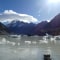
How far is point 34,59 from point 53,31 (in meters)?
70.6

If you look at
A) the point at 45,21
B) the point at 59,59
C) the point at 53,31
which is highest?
the point at 45,21

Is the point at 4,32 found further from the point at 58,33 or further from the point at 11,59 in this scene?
the point at 11,59

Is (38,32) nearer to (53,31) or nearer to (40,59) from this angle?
(53,31)

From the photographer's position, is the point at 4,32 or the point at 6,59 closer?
the point at 6,59

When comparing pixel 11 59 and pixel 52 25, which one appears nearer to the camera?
pixel 11 59

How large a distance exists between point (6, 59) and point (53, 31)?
71.2 m

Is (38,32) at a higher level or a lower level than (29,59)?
higher

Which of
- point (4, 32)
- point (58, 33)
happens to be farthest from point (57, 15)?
point (4, 32)

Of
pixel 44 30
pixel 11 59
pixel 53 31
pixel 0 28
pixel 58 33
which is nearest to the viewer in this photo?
pixel 11 59

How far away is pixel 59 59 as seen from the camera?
45.8ft

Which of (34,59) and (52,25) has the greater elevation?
(52,25)

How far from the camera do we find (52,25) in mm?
89250

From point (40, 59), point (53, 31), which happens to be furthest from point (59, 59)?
point (53, 31)

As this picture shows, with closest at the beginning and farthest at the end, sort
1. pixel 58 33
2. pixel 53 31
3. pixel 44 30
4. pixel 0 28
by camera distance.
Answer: pixel 58 33
pixel 53 31
pixel 44 30
pixel 0 28
